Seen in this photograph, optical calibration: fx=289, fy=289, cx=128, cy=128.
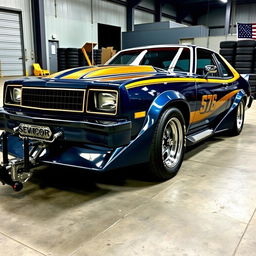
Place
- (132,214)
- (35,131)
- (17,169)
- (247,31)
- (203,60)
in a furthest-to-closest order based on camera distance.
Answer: (247,31) → (203,60) → (35,131) → (17,169) → (132,214)

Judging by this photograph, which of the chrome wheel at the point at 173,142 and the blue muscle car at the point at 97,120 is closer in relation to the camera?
the blue muscle car at the point at 97,120

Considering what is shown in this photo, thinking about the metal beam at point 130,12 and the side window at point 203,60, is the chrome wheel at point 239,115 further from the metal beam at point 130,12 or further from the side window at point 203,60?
the metal beam at point 130,12

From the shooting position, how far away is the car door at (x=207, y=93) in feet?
10.8

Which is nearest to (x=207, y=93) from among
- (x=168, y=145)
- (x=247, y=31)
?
(x=168, y=145)

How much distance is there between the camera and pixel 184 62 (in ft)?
11.0

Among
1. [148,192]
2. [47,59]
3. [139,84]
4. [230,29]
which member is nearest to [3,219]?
[148,192]

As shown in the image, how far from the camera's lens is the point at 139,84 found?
7.64ft

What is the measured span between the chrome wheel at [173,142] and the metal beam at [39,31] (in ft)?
41.7

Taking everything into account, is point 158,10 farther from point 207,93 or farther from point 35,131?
point 35,131

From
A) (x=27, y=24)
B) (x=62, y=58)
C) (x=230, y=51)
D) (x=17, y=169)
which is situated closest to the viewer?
(x=17, y=169)

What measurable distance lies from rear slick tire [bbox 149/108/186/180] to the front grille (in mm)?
695

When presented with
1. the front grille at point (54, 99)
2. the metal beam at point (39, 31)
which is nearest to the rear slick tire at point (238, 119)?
the front grille at point (54, 99)

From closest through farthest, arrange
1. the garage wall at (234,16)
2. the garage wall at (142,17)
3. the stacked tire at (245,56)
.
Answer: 1. the stacked tire at (245,56)
2. the garage wall at (142,17)
3. the garage wall at (234,16)

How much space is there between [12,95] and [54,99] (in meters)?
0.66
